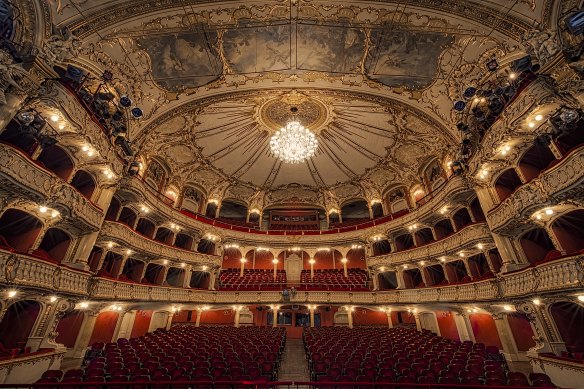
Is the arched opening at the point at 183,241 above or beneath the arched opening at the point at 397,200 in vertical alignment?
beneath

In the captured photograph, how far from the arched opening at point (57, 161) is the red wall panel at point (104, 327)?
21.5ft

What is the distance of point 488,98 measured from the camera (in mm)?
9078

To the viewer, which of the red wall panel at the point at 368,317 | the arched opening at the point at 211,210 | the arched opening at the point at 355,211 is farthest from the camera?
the arched opening at the point at 355,211

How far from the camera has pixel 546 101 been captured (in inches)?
296

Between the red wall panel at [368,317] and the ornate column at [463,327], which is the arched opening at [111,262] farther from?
the ornate column at [463,327]

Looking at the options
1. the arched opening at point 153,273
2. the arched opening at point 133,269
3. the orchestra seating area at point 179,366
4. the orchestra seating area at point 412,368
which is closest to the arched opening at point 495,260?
the orchestra seating area at point 412,368

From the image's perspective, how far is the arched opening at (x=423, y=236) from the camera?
16941mm

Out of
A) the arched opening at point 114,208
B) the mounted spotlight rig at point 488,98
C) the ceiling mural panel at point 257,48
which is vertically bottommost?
the arched opening at point 114,208

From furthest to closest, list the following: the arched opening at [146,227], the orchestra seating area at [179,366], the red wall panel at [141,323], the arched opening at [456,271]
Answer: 1. the arched opening at [146,227]
2. the arched opening at [456,271]
3. the red wall panel at [141,323]
4. the orchestra seating area at [179,366]

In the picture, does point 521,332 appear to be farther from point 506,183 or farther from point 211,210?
point 211,210

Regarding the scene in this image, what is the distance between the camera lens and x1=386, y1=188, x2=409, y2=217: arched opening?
1943cm

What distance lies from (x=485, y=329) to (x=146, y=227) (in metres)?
19.1

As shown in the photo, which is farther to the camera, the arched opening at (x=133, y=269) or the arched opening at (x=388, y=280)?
the arched opening at (x=388, y=280)

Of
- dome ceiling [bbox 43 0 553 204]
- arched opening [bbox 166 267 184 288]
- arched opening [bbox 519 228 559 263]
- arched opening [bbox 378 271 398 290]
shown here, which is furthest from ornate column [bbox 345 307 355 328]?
arched opening [bbox 166 267 184 288]
